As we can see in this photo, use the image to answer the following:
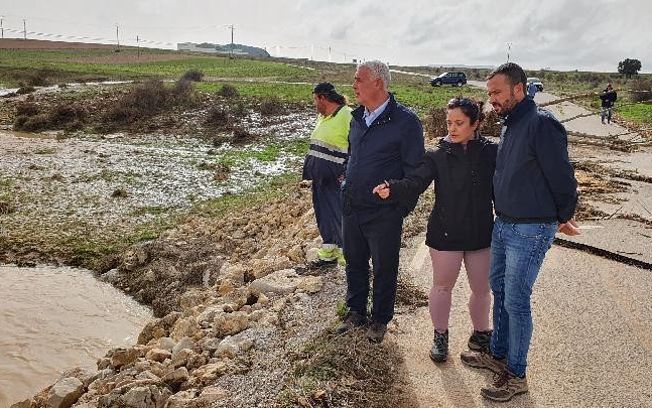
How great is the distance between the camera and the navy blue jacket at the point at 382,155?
3.86 meters

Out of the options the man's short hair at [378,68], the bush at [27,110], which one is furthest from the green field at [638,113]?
the bush at [27,110]

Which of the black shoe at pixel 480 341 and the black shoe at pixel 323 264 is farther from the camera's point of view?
the black shoe at pixel 323 264

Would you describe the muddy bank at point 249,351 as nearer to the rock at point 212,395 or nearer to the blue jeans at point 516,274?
the rock at point 212,395

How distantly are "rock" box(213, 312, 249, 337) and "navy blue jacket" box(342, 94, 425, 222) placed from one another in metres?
1.64

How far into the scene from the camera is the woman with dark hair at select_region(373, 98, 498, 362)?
366cm

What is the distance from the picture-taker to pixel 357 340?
409 centimetres

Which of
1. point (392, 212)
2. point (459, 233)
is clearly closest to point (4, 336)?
point (392, 212)

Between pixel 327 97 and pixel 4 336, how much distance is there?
4.62 meters

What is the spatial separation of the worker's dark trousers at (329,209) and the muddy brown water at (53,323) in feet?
8.79

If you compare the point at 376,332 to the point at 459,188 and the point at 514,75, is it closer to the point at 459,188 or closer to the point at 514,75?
the point at 459,188

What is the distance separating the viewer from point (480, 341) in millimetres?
4145

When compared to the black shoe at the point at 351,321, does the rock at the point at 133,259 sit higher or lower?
lower

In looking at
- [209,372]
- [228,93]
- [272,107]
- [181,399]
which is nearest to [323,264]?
[209,372]

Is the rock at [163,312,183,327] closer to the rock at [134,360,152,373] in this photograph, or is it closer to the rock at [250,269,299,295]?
the rock at [250,269,299,295]
